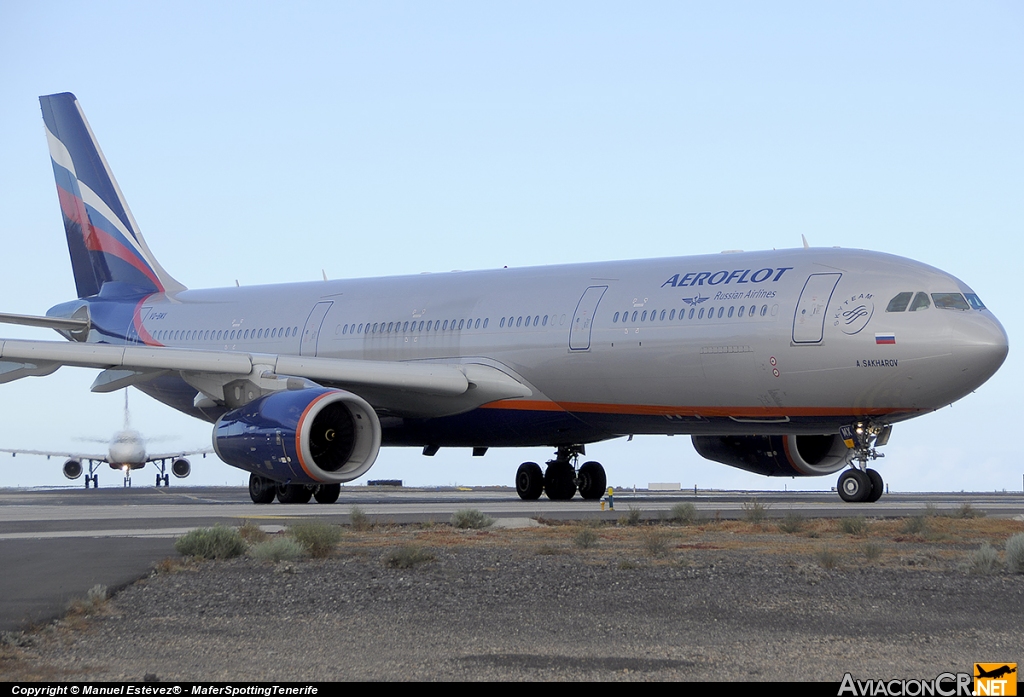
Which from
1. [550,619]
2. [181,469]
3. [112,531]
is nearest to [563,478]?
[112,531]

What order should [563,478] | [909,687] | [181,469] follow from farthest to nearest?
[181,469] → [563,478] → [909,687]

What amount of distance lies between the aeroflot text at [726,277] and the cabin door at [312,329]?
722 cm

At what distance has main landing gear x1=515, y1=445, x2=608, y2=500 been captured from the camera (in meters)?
23.9

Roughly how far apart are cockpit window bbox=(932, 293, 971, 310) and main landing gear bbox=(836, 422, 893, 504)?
1962 millimetres

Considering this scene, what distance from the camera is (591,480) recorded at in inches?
950

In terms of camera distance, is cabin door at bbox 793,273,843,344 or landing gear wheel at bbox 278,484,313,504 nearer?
cabin door at bbox 793,273,843,344

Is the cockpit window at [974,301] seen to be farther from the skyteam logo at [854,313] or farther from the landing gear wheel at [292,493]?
the landing gear wheel at [292,493]

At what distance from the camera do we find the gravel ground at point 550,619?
20.2ft

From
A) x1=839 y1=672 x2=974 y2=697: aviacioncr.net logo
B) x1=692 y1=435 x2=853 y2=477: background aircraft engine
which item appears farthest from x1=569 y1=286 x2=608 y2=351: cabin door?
x1=839 y1=672 x2=974 y2=697: aviacioncr.net logo

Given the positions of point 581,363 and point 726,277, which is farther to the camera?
point 581,363

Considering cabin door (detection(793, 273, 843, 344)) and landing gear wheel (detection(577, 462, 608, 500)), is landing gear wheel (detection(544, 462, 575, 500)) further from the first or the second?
cabin door (detection(793, 273, 843, 344))

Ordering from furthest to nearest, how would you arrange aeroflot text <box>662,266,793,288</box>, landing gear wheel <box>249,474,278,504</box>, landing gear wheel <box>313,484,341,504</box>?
landing gear wheel <box>313,484,341,504</box>, landing gear wheel <box>249,474,278,504</box>, aeroflot text <box>662,266,793,288</box>

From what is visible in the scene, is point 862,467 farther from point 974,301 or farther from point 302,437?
point 302,437

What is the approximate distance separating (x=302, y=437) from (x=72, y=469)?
48867 mm
